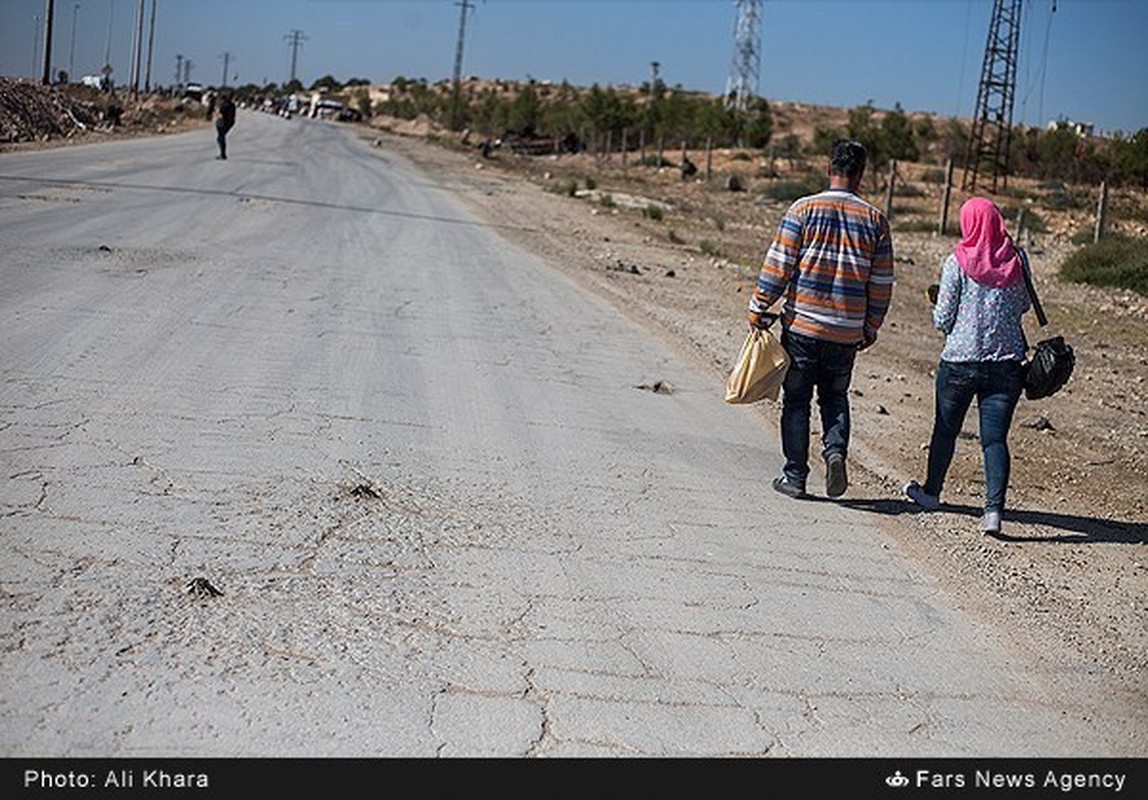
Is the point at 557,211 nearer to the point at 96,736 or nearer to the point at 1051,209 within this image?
the point at 1051,209

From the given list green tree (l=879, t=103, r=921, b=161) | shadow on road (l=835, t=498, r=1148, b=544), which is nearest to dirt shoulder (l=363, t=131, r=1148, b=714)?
shadow on road (l=835, t=498, r=1148, b=544)

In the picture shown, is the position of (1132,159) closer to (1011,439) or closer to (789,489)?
(1011,439)

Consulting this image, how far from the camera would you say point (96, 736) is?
149 inches

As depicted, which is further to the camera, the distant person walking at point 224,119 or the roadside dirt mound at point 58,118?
the roadside dirt mound at point 58,118

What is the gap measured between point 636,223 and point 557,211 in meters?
2.15

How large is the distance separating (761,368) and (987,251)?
132 centimetres

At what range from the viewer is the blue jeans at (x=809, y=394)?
731 cm

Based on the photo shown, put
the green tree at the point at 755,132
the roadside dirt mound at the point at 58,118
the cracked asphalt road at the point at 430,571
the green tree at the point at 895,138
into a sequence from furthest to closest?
the green tree at the point at 755,132 < the green tree at the point at 895,138 < the roadside dirt mound at the point at 58,118 < the cracked asphalt road at the point at 430,571

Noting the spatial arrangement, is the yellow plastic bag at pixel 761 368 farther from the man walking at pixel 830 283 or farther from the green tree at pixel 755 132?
the green tree at pixel 755 132

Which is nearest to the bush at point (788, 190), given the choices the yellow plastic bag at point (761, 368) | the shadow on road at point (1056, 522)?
the shadow on road at point (1056, 522)

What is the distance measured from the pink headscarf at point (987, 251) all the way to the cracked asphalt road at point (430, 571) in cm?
149
